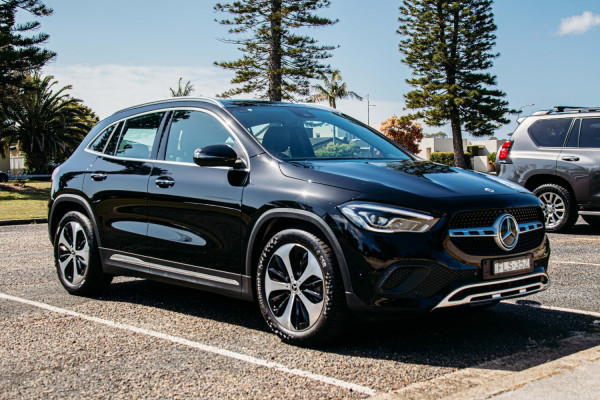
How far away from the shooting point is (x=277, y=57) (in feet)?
132

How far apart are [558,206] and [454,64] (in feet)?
131

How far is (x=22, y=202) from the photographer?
22438mm

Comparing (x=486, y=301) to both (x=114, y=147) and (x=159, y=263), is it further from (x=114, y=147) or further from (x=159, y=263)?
(x=114, y=147)

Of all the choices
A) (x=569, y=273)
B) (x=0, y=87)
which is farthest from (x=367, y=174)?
(x=0, y=87)

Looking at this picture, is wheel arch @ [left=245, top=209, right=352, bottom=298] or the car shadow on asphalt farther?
the car shadow on asphalt

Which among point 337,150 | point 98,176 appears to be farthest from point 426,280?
point 98,176

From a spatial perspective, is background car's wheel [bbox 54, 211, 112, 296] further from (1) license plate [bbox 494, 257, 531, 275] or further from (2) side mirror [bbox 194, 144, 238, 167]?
(1) license plate [bbox 494, 257, 531, 275]

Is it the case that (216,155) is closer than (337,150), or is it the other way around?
(216,155)

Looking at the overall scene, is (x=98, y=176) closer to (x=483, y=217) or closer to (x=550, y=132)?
(x=483, y=217)

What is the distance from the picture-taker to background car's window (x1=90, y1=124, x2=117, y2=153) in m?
6.23

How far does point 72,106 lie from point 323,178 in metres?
47.6

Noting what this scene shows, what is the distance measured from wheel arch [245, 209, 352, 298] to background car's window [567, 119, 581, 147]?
314 inches

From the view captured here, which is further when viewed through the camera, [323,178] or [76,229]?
[76,229]

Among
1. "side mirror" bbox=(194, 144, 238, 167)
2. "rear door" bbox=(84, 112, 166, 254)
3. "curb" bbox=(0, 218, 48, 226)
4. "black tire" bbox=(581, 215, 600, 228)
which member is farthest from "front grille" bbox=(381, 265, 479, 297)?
"curb" bbox=(0, 218, 48, 226)
